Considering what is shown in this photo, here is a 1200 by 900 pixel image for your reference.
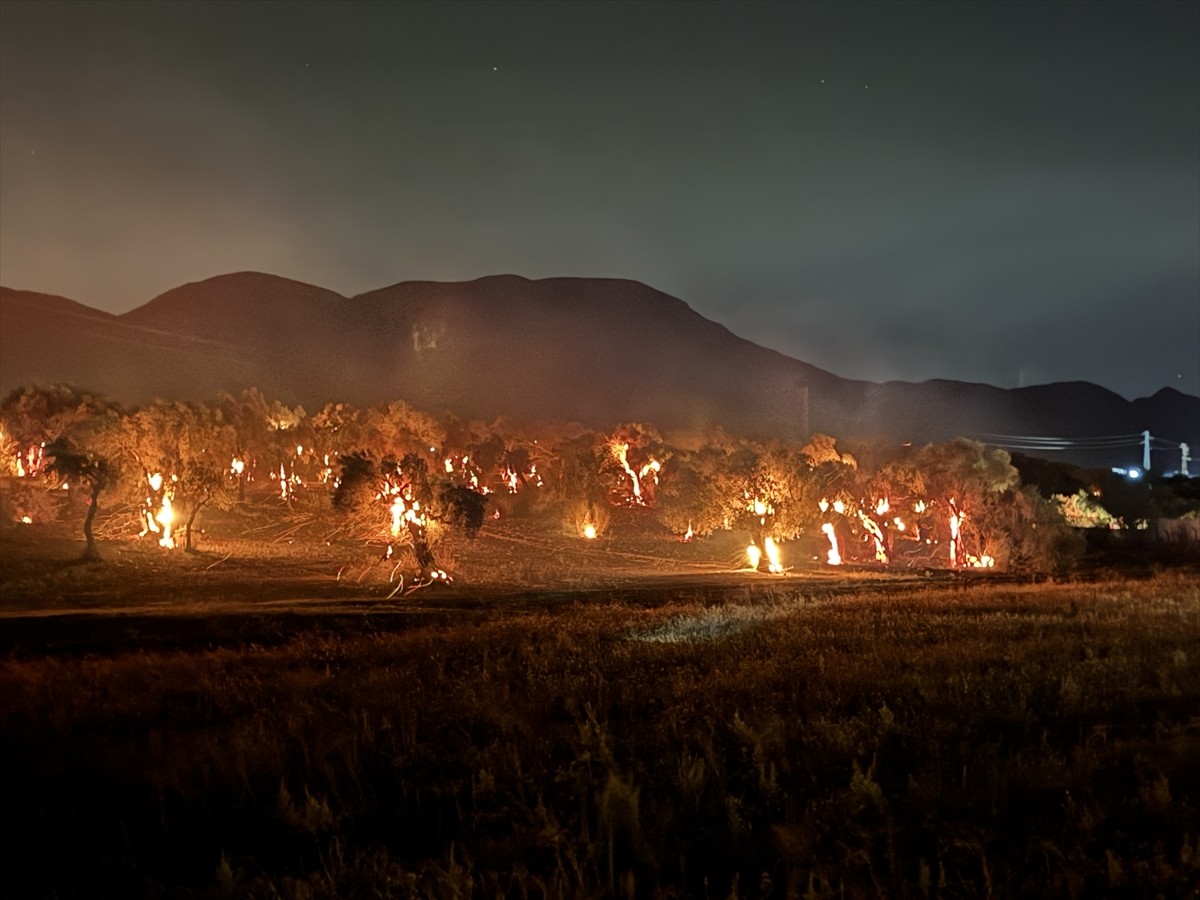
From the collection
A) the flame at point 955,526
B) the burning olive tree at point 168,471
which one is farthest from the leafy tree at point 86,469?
the flame at point 955,526

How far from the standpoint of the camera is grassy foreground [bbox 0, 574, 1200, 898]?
232 inches

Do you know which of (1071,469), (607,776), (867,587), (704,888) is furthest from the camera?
(1071,469)

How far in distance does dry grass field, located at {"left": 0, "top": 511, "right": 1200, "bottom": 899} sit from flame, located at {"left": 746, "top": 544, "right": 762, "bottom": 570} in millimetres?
31724

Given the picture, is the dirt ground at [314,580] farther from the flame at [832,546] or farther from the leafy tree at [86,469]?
the leafy tree at [86,469]

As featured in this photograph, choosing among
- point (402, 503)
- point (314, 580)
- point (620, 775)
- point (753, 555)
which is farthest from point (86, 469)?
point (620, 775)

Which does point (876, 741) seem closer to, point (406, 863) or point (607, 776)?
point (607, 776)

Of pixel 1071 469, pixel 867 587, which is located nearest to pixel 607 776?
pixel 867 587

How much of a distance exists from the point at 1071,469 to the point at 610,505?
50.9 m

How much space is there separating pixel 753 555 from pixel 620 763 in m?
42.8

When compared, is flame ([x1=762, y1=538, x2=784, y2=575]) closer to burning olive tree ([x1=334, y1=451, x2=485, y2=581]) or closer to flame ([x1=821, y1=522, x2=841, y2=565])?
flame ([x1=821, y1=522, x2=841, y2=565])

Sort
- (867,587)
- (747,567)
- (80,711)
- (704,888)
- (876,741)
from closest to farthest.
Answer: (704,888) < (876,741) < (80,711) < (867,587) < (747,567)

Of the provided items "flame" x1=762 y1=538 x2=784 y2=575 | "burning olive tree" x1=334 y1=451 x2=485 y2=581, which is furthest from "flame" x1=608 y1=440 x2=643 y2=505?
"burning olive tree" x1=334 y1=451 x2=485 y2=581

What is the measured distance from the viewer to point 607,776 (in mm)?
7387

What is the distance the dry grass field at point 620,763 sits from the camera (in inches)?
233
